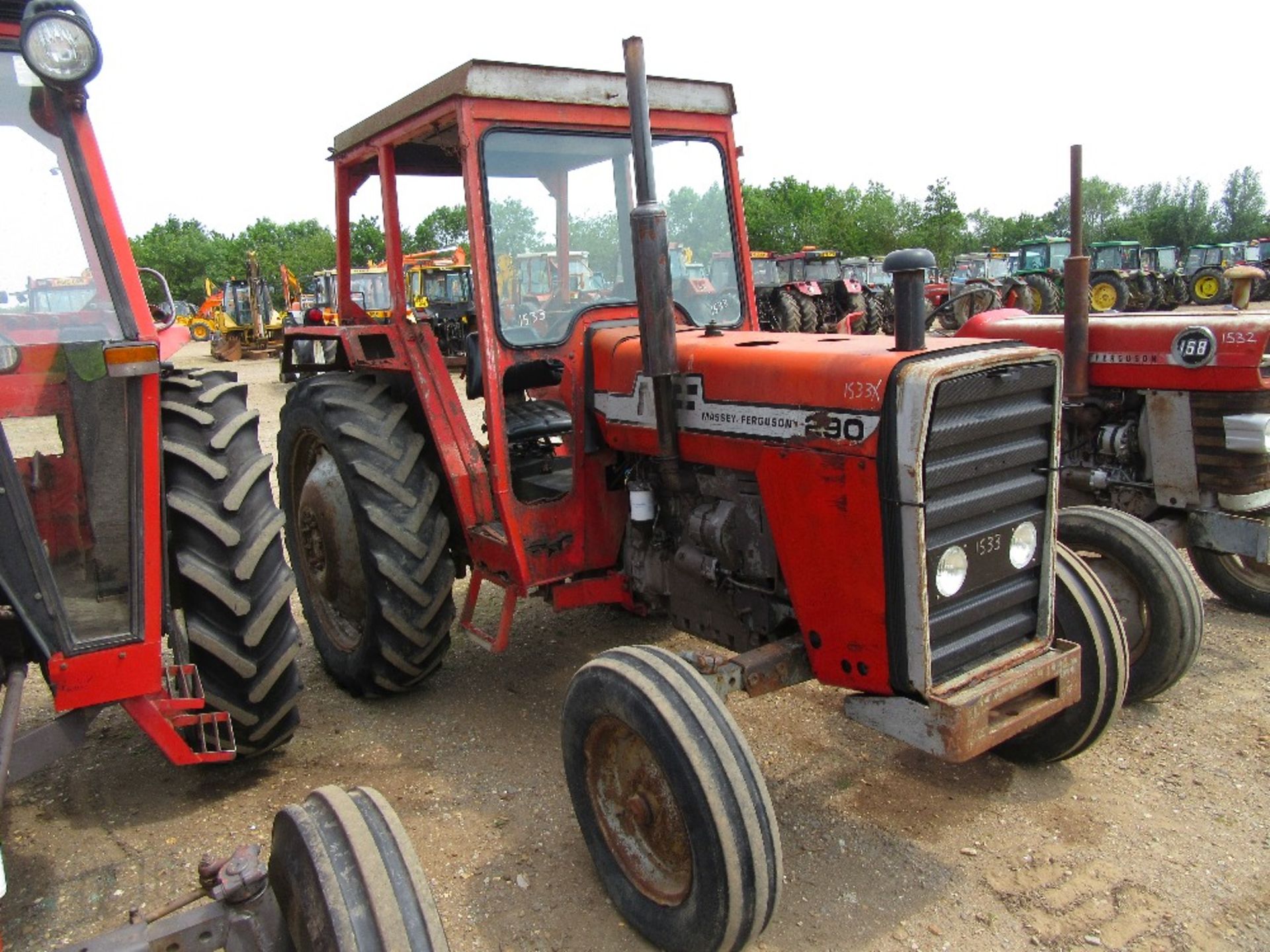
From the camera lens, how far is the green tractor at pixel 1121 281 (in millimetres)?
20500

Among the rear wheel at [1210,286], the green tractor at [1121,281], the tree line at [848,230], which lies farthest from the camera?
the tree line at [848,230]

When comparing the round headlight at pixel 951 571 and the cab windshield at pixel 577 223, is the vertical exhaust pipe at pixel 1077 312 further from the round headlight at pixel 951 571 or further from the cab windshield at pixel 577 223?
the round headlight at pixel 951 571

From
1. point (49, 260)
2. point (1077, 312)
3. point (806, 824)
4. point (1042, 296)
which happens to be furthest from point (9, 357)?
point (1042, 296)

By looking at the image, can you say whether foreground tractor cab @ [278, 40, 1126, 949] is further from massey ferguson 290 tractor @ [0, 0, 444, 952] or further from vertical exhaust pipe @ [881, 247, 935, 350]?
massey ferguson 290 tractor @ [0, 0, 444, 952]

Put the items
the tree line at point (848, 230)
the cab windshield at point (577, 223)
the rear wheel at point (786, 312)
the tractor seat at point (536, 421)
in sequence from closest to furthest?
the cab windshield at point (577, 223) < the tractor seat at point (536, 421) < the rear wheel at point (786, 312) < the tree line at point (848, 230)

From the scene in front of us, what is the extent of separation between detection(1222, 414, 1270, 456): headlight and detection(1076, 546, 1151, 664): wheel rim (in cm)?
98

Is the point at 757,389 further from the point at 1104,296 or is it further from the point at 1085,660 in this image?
the point at 1104,296

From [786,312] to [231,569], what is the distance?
1546cm

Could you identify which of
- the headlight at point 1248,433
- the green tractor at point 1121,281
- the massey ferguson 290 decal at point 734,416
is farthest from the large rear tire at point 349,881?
the green tractor at point 1121,281

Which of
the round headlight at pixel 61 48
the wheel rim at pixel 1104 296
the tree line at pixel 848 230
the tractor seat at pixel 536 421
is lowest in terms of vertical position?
the tractor seat at pixel 536 421

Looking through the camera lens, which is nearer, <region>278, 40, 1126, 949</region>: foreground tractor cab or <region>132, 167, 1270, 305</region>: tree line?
<region>278, 40, 1126, 949</region>: foreground tractor cab

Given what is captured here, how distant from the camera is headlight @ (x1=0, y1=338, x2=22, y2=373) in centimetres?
270

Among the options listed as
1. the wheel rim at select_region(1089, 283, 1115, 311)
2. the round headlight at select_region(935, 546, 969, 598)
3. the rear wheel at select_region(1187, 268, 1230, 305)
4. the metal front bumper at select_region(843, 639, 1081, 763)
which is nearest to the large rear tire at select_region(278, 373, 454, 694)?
the metal front bumper at select_region(843, 639, 1081, 763)

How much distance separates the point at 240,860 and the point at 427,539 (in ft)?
6.97
